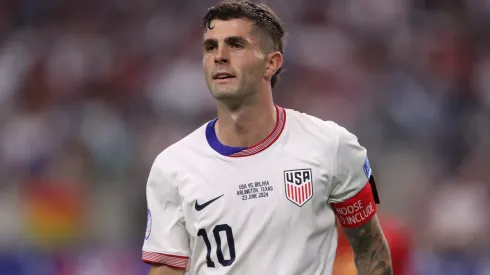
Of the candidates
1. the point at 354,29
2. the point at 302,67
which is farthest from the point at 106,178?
the point at 354,29

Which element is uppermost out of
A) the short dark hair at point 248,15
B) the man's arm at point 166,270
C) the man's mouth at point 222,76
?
the short dark hair at point 248,15

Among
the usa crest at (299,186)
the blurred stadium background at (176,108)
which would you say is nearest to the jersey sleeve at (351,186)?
the usa crest at (299,186)

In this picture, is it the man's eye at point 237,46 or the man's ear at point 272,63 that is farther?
the man's ear at point 272,63

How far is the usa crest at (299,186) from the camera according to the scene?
3.45 metres

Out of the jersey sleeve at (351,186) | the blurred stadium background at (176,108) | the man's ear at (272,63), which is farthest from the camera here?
the blurred stadium background at (176,108)

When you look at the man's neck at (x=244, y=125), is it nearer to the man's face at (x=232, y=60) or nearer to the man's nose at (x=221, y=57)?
the man's face at (x=232, y=60)

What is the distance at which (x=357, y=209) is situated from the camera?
3.58m

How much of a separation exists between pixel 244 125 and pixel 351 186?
0.49m

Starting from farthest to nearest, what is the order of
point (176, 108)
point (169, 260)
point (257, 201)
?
point (176, 108)
point (169, 260)
point (257, 201)

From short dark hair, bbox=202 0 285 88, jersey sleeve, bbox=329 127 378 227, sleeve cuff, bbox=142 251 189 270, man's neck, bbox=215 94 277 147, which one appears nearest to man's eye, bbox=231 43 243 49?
short dark hair, bbox=202 0 285 88

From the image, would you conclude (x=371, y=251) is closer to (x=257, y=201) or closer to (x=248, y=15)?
(x=257, y=201)

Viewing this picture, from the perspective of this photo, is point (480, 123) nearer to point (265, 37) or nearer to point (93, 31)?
point (93, 31)

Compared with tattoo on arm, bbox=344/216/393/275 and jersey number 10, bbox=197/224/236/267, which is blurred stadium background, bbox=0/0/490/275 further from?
jersey number 10, bbox=197/224/236/267

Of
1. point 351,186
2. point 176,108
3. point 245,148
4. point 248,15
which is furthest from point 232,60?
point 176,108
